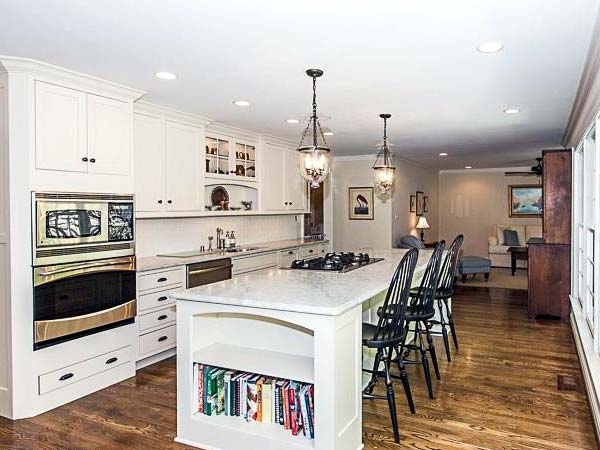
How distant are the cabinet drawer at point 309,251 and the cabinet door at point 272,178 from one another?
2.20ft

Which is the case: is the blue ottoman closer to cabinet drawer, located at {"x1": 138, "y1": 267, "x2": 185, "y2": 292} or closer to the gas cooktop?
the gas cooktop

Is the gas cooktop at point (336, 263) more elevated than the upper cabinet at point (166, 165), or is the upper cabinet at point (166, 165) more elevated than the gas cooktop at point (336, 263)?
the upper cabinet at point (166, 165)

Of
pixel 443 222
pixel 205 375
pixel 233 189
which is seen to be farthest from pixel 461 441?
pixel 443 222

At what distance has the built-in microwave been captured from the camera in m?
3.26

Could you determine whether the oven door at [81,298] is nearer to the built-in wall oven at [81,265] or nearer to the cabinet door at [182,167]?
the built-in wall oven at [81,265]

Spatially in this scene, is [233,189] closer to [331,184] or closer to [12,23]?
[331,184]

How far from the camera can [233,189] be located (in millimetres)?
6387

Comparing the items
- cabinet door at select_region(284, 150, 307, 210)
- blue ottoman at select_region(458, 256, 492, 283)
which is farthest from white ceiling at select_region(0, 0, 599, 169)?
blue ottoman at select_region(458, 256, 492, 283)

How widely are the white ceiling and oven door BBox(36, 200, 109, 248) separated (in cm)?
95

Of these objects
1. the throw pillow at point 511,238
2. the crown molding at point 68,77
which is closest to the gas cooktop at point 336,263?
the crown molding at point 68,77

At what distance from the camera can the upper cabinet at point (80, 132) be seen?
130 inches

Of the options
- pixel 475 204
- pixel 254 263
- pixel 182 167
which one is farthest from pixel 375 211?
pixel 182 167

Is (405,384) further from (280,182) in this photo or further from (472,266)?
(472,266)

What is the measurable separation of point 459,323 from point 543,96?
2741 mm
